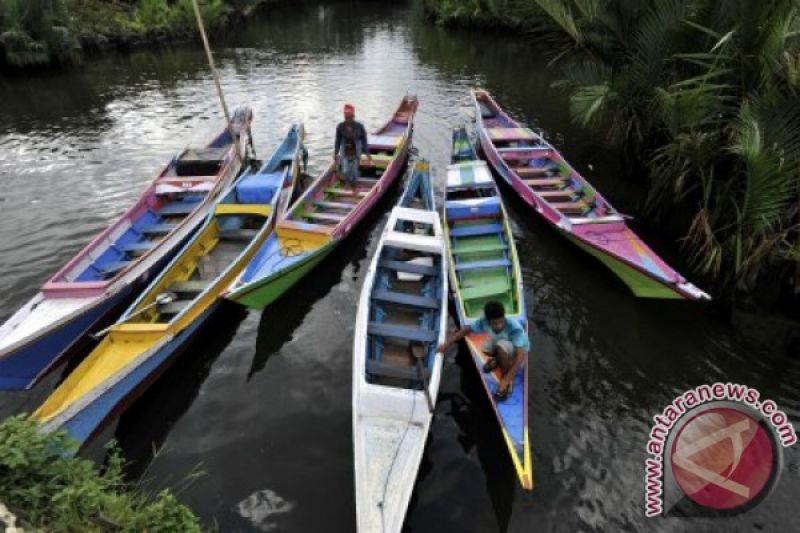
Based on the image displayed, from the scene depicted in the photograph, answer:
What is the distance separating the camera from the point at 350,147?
45.3 ft

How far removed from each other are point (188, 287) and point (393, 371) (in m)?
4.78

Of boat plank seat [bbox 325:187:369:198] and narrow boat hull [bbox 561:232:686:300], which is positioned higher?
boat plank seat [bbox 325:187:369:198]

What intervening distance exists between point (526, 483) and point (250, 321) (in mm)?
6646

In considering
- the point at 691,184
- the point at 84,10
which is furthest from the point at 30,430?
the point at 84,10

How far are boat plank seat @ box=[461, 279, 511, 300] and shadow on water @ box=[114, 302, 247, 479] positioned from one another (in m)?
4.81

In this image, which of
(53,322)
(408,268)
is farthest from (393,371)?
(53,322)

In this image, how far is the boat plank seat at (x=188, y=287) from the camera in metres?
9.95

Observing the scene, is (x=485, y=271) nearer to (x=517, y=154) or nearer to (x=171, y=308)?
(x=517, y=154)

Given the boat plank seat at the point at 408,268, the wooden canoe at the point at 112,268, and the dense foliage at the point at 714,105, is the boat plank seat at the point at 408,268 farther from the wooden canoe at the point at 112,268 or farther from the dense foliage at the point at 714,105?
the dense foliage at the point at 714,105

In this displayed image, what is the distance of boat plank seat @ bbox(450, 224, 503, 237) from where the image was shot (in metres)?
12.0

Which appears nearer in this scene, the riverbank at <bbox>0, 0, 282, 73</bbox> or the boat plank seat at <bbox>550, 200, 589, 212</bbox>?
the boat plank seat at <bbox>550, 200, 589, 212</bbox>

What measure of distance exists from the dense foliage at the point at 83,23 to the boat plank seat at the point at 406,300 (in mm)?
28594

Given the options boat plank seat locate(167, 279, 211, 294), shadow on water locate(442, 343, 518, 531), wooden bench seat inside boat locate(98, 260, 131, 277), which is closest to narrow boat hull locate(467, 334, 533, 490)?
shadow on water locate(442, 343, 518, 531)

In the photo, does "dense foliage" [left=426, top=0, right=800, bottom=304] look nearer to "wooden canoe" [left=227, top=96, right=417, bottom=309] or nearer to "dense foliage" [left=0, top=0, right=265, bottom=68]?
"wooden canoe" [left=227, top=96, right=417, bottom=309]
